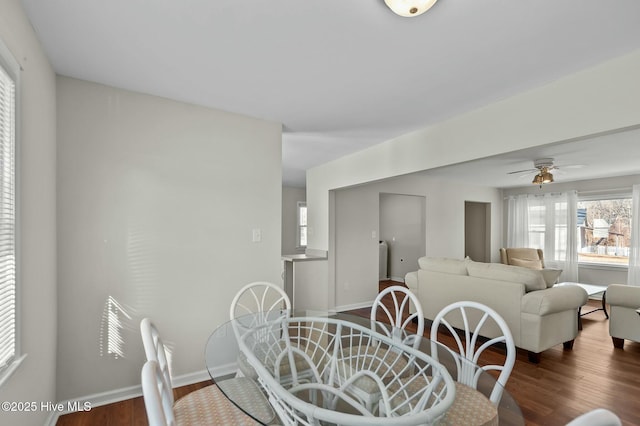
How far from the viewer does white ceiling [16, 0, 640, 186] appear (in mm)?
1551

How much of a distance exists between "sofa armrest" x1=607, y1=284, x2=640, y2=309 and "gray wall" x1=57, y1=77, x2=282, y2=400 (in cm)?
368

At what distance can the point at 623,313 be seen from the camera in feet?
11.7

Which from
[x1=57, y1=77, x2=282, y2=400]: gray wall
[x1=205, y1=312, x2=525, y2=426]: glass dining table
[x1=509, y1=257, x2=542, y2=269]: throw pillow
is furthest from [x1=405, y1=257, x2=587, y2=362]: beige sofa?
[x1=509, y1=257, x2=542, y2=269]: throw pillow

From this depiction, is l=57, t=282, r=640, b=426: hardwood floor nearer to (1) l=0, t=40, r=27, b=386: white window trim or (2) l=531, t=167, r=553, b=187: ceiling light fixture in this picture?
(1) l=0, t=40, r=27, b=386: white window trim

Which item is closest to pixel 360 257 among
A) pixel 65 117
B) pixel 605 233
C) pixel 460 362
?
pixel 460 362

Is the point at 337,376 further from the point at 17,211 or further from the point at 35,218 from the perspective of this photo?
the point at 35,218

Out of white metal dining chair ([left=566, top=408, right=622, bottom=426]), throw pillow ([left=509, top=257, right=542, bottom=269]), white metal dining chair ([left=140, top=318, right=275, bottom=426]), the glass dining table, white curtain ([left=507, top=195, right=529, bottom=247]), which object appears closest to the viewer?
white metal dining chair ([left=566, top=408, right=622, bottom=426])

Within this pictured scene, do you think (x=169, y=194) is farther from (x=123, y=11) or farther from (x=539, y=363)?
(x=539, y=363)

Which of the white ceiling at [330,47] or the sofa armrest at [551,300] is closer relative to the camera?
the white ceiling at [330,47]

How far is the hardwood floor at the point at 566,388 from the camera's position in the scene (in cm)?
223

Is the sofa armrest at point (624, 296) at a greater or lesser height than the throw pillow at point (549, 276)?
lesser

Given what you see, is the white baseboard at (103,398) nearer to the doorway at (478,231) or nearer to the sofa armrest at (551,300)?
the sofa armrest at (551,300)

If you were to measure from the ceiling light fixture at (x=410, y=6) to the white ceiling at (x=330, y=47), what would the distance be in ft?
0.35

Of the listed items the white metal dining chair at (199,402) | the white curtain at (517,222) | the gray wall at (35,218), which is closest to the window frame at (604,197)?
the white curtain at (517,222)
